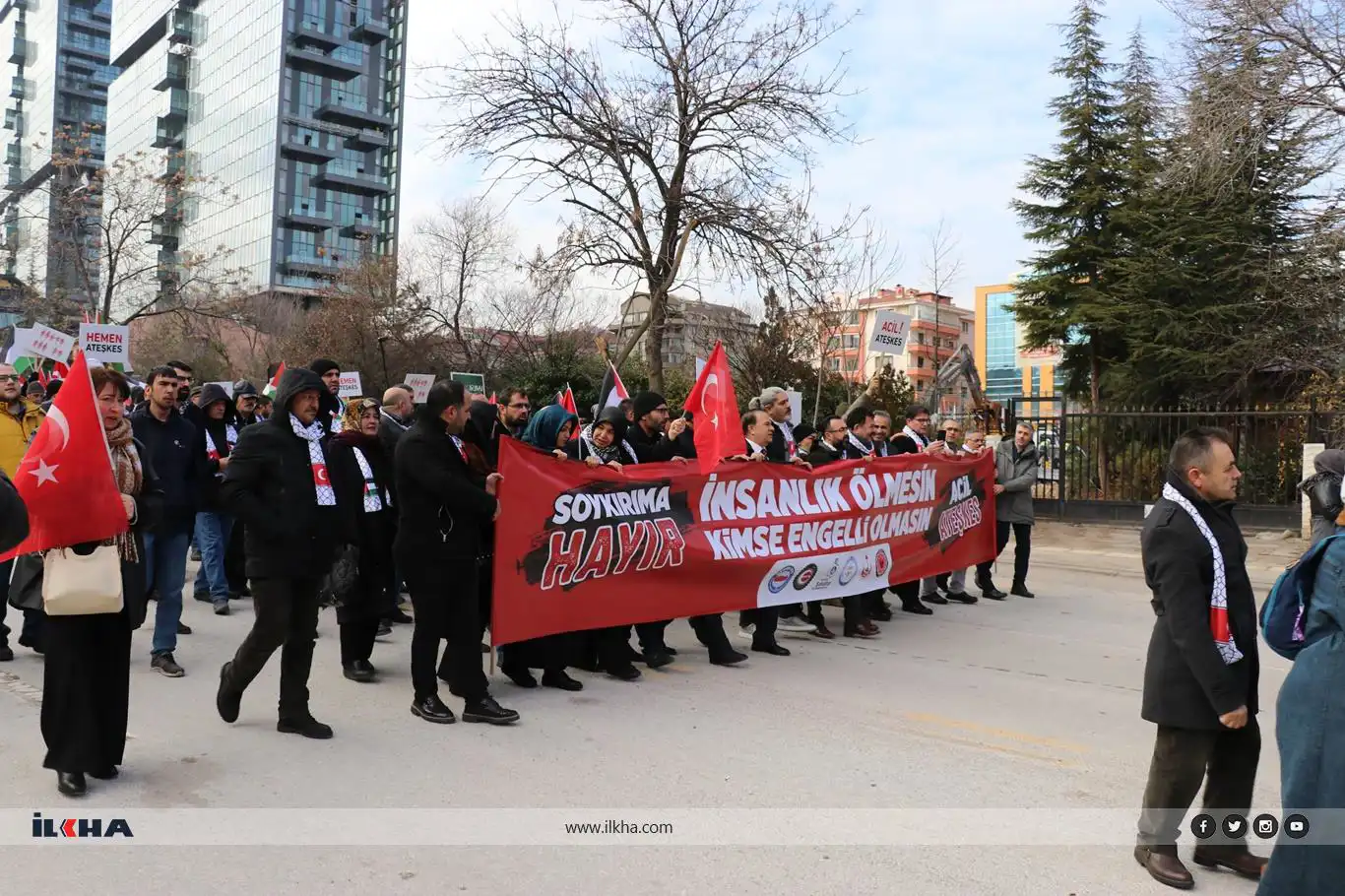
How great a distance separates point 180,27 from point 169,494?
10804 cm

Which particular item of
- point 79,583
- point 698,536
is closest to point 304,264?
point 698,536

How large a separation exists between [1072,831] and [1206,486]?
5.13ft

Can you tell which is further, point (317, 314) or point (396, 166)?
point (396, 166)

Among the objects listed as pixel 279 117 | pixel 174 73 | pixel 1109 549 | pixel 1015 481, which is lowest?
pixel 1109 549

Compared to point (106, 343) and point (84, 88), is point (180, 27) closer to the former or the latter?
point (84, 88)

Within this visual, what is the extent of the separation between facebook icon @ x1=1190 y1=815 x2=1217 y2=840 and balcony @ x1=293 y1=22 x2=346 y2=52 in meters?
97.4

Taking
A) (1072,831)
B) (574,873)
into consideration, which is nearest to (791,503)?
(1072,831)

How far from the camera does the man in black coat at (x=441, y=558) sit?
5.65 metres

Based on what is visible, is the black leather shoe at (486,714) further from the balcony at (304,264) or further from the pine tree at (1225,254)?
the balcony at (304,264)

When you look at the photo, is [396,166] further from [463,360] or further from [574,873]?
[574,873]

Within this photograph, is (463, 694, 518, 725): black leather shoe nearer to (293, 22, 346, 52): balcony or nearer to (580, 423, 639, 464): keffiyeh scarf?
(580, 423, 639, 464): keffiyeh scarf

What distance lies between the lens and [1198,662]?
365 centimetres

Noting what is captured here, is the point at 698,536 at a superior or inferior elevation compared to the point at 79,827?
superior

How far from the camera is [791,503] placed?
836 cm
